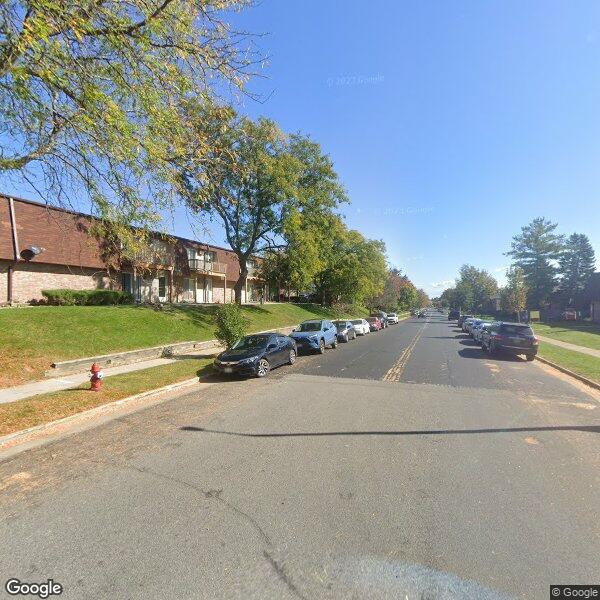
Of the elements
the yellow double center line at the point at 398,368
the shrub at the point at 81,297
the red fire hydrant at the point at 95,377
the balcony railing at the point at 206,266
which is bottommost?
the yellow double center line at the point at 398,368

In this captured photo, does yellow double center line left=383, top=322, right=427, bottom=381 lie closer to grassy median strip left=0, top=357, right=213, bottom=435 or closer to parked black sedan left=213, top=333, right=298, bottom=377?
parked black sedan left=213, top=333, right=298, bottom=377

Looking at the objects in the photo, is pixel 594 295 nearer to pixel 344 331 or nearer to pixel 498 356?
pixel 498 356

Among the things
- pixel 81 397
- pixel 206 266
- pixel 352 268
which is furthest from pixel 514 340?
pixel 352 268

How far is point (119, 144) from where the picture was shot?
601cm

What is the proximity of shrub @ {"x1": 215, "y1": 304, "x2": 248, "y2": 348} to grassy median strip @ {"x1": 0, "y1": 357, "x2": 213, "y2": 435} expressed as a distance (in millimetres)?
2204

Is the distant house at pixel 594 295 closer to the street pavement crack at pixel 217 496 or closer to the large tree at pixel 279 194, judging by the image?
the large tree at pixel 279 194

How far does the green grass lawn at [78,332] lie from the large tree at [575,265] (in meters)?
58.0

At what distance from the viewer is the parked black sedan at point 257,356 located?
11.5m

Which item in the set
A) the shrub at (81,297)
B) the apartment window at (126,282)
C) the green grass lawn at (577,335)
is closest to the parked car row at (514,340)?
the green grass lawn at (577,335)

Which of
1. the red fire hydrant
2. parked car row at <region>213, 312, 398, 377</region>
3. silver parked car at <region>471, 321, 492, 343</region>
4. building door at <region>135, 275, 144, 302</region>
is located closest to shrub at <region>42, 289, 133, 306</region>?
building door at <region>135, 275, 144, 302</region>

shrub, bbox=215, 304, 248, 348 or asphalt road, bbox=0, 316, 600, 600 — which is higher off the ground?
shrub, bbox=215, 304, 248, 348

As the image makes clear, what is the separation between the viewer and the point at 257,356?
11773mm

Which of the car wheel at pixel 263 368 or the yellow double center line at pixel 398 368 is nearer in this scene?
the yellow double center line at pixel 398 368

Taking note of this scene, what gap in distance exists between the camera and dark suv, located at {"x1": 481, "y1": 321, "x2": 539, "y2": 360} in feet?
52.7
